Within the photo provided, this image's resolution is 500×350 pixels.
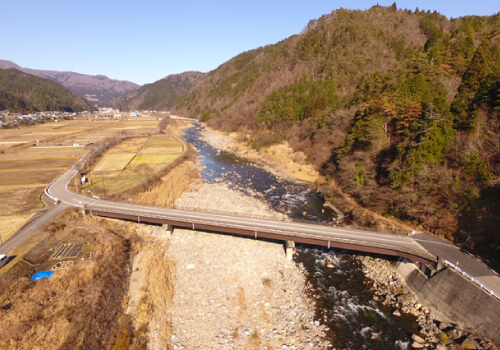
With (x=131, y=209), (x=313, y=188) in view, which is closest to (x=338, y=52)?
(x=313, y=188)

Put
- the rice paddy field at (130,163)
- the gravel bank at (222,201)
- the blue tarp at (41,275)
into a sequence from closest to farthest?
the blue tarp at (41,275) < the gravel bank at (222,201) < the rice paddy field at (130,163)

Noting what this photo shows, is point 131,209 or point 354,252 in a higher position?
point 131,209

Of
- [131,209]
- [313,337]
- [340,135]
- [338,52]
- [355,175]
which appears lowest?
[313,337]

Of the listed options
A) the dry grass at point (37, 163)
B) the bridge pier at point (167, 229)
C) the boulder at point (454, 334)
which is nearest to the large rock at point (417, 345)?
the boulder at point (454, 334)

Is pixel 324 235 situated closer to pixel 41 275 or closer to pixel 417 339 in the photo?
pixel 417 339

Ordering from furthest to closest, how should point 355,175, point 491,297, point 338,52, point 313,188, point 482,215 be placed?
1. point 338,52
2. point 313,188
3. point 355,175
4. point 482,215
5. point 491,297

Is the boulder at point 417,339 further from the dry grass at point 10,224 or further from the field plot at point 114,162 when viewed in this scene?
the field plot at point 114,162

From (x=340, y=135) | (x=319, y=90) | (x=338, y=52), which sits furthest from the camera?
(x=338, y=52)

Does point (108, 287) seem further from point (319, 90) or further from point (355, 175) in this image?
point (319, 90)
